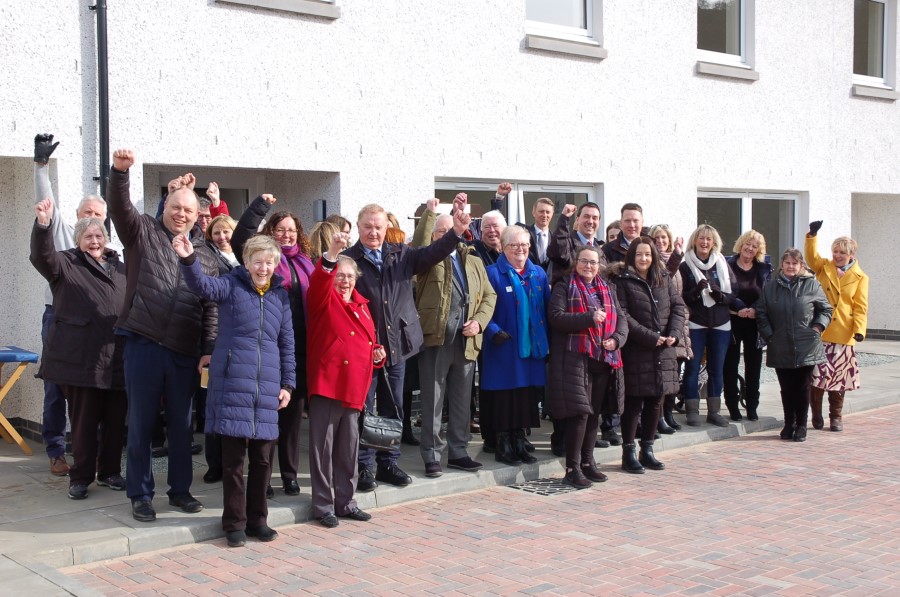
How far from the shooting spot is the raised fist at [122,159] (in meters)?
5.57

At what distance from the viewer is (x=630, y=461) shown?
7930 millimetres

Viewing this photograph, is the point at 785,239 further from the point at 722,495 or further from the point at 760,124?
the point at 722,495

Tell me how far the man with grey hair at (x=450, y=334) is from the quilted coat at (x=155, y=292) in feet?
5.90

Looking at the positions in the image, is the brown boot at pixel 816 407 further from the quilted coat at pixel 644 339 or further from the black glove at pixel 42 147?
the black glove at pixel 42 147

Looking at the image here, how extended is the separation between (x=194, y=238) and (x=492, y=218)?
252 centimetres

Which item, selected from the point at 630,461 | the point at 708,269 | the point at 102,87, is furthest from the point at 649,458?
the point at 102,87

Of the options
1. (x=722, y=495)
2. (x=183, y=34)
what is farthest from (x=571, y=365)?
(x=183, y=34)

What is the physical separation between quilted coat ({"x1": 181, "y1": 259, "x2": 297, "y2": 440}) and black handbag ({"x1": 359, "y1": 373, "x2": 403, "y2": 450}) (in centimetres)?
80

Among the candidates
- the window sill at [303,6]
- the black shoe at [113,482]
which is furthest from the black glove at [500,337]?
the window sill at [303,6]

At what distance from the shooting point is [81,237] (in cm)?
663

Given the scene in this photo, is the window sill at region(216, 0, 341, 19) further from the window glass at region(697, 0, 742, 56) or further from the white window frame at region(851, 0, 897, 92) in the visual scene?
the white window frame at region(851, 0, 897, 92)

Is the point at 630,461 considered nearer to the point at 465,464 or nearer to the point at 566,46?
the point at 465,464

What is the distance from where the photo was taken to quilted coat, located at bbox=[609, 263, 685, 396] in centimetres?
Answer: 773

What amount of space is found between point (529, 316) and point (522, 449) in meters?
1.09
